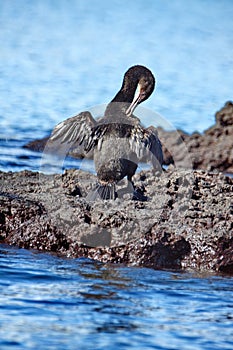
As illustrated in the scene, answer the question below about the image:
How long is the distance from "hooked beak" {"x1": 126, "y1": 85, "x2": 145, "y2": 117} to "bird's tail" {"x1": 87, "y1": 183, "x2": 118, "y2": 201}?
72 centimetres

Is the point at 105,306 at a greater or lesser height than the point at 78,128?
lesser

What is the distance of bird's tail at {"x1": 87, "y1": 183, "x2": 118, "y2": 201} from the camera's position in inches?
297

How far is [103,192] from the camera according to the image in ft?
25.2

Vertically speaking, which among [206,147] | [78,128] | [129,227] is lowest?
[129,227]

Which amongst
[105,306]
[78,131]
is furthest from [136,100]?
[105,306]

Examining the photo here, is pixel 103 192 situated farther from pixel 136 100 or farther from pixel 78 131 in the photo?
pixel 136 100

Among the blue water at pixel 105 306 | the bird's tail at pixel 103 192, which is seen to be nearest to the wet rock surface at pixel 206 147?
the bird's tail at pixel 103 192

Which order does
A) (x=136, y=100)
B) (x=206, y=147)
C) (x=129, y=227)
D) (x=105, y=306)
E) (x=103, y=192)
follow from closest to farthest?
(x=105, y=306) < (x=129, y=227) < (x=103, y=192) < (x=136, y=100) < (x=206, y=147)

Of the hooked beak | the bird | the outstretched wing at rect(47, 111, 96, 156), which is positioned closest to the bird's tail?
the bird

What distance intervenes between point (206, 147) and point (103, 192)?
5.24 meters

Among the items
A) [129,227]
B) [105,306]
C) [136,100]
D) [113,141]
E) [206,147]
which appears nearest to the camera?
[105,306]

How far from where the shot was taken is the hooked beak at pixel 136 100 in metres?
8.15

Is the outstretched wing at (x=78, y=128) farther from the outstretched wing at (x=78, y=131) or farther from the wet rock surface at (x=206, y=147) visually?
the wet rock surface at (x=206, y=147)

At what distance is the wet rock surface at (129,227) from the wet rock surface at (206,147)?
4902mm
